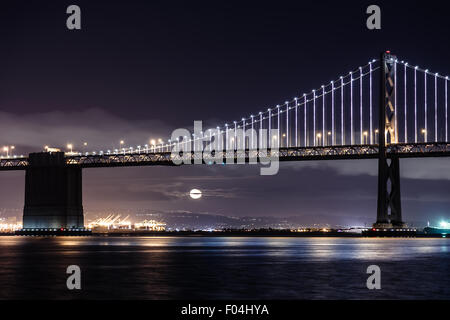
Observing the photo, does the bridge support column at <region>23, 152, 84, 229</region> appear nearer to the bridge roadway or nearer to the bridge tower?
the bridge roadway

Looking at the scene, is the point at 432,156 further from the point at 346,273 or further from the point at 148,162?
the point at 346,273

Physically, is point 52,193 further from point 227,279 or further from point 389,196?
point 227,279

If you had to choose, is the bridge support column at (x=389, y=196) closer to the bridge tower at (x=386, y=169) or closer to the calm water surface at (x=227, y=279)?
the bridge tower at (x=386, y=169)

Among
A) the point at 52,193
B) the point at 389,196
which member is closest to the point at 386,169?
the point at 389,196

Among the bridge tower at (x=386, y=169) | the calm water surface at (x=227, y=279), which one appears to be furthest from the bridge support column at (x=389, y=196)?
the calm water surface at (x=227, y=279)
